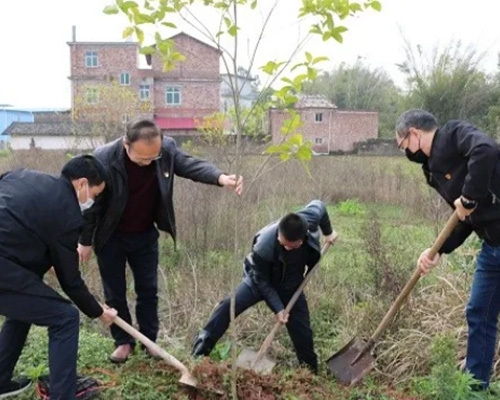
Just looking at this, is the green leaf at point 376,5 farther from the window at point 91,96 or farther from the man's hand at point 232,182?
the window at point 91,96

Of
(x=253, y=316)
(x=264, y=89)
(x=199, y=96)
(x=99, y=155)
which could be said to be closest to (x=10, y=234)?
(x=99, y=155)

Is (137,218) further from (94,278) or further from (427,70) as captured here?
(427,70)

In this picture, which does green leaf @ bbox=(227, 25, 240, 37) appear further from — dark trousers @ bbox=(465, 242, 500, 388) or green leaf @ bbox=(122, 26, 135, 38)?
dark trousers @ bbox=(465, 242, 500, 388)

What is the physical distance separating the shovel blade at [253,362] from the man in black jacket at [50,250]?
1.56m

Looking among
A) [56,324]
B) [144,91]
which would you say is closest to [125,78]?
[144,91]

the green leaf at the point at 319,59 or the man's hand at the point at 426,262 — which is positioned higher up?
the green leaf at the point at 319,59

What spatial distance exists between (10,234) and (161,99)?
120ft

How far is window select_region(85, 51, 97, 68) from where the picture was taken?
125 feet

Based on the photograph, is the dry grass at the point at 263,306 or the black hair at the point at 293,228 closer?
the black hair at the point at 293,228

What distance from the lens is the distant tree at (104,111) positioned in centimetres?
1396

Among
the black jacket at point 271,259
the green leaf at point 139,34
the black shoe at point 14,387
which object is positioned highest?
the green leaf at point 139,34

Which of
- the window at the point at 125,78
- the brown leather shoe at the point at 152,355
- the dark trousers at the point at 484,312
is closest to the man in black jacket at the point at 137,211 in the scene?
the brown leather shoe at the point at 152,355

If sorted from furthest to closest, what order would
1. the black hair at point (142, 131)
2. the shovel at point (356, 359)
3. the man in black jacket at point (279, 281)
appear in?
the man in black jacket at point (279, 281)
the shovel at point (356, 359)
the black hair at point (142, 131)

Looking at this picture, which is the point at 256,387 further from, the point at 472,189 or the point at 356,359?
the point at 472,189
